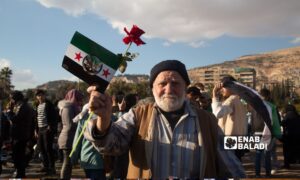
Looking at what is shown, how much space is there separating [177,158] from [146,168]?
0.24 metres

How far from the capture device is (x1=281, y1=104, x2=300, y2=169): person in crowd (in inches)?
380

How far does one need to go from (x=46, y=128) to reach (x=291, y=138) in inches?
258

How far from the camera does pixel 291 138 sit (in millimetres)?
9750

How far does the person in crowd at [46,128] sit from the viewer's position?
8336mm

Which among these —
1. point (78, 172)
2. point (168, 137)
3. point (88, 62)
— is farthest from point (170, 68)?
point (78, 172)

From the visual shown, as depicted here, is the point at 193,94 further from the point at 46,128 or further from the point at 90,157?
the point at 46,128

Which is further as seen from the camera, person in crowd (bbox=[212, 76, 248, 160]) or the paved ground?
the paved ground

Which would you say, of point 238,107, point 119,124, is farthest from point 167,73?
point 238,107

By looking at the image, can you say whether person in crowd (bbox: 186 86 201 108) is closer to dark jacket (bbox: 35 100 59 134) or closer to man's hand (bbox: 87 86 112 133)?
dark jacket (bbox: 35 100 59 134)

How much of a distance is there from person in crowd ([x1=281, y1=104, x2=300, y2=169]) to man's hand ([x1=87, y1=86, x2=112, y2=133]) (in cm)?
844

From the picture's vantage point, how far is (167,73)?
2697mm

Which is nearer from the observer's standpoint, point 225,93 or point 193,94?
point 225,93

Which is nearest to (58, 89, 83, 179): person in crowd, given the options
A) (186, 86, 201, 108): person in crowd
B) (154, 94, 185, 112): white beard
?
(186, 86, 201, 108): person in crowd

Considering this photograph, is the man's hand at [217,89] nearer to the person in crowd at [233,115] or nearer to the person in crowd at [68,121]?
the person in crowd at [233,115]
